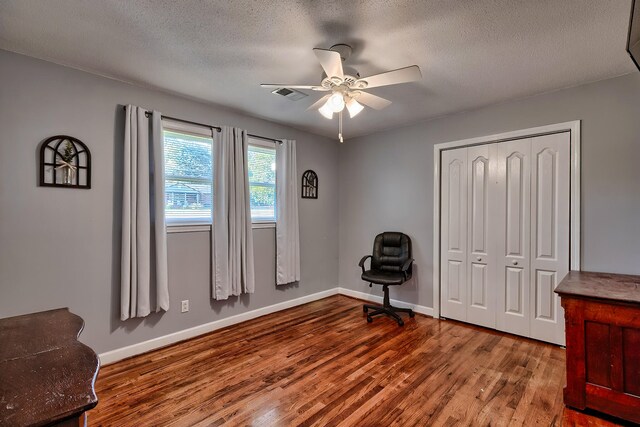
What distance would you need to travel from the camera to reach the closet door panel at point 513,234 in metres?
3.18

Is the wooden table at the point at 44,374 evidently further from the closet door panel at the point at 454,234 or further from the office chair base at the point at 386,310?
the closet door panel at the point at 454,234

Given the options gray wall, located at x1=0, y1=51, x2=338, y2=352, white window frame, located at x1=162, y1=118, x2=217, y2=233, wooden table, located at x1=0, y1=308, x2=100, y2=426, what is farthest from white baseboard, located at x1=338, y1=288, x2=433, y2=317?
wooden table, located at x1=0, y1=308, x2=100, y2=426

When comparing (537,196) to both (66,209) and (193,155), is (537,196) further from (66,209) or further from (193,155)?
(66,209)

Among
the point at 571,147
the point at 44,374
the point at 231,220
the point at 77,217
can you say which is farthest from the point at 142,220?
the point at 571,147

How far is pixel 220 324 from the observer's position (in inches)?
136

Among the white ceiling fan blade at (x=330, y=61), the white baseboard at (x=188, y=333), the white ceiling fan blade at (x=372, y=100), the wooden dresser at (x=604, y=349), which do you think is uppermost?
the white ceiling fan blade at (x=330, y=61)

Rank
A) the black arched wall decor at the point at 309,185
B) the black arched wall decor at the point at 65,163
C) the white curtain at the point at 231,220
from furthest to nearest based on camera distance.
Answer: the black arched wall decor at the point at 309,185 → the white curtain at the point at 231,220 → the black arched wall decor at the point at 65,163

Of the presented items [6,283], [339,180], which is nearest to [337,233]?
[339,180]

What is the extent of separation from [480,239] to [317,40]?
109 inches

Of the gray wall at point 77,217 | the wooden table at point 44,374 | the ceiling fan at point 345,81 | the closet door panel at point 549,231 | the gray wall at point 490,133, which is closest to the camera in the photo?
the wooden table at point 44,374

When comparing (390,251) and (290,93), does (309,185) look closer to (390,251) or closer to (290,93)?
(390,251)

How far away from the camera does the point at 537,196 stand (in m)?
3.10

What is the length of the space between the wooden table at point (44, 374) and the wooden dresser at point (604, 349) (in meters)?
2.61

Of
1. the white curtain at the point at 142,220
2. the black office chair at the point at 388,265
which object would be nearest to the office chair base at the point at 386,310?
the black office chair at the point at 388,265
